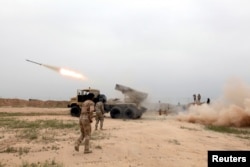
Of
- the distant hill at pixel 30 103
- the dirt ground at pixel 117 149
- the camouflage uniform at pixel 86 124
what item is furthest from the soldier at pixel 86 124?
the distant hill at pixel 30 103

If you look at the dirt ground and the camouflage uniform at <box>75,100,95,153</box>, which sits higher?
the camouflage uniform at <box>75,100,95,153</box>

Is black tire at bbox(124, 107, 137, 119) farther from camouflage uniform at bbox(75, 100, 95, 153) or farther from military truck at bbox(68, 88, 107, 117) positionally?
camouflage uniform at bbox(75, 100, 95, 153)

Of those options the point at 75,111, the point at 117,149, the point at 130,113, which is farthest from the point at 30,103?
the point at 117,149

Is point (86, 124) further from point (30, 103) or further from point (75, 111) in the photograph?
point (30, 103)

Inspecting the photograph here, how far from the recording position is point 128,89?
113 ft

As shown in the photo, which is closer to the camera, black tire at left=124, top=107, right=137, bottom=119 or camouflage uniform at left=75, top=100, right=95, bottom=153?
camouflage uniform at left=75, top=100, right=95, bottom=153

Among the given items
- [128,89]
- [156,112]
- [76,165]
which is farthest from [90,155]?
[156,112]

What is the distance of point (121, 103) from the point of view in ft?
108

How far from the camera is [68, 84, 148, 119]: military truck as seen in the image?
32188mm

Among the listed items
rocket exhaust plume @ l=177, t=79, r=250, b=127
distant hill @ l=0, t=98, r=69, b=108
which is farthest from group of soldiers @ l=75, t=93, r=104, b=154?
distant hill @ l=0, t=98, r=69, b=108

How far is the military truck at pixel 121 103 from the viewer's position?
→ 3219 centimetres

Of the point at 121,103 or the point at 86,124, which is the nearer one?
the point at 86,124

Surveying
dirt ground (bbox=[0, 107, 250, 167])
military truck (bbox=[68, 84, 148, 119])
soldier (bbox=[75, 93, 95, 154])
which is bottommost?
dirt ground (bbox=[0, 107, 250, 167])

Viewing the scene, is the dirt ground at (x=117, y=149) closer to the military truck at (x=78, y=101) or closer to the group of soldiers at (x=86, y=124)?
the group of soldiers at (x=86, y=124)
